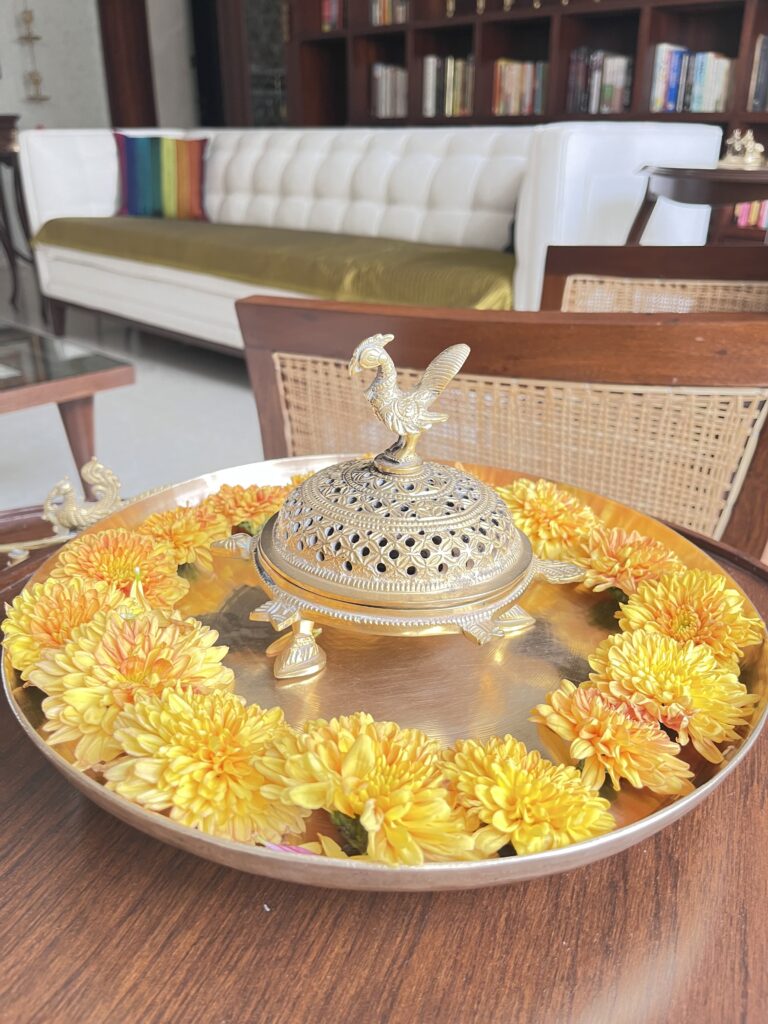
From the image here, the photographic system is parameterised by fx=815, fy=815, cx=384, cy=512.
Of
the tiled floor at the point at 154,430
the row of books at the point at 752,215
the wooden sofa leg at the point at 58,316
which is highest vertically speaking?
the row of books at the point at 752,215

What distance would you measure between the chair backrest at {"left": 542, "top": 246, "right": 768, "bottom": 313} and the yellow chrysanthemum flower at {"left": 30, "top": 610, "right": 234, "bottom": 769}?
3.61 feet

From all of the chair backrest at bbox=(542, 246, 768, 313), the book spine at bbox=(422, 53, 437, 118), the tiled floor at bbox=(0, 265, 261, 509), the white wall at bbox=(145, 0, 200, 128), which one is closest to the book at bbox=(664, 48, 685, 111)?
the book spine at bbox=(422, 53, 437, 118)

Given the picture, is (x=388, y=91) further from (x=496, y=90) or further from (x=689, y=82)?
(x=689, y=82)

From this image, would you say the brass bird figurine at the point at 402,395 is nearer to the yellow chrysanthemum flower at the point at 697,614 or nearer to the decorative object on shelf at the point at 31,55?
the yellow chrysanthemum flower at the point at 697,614

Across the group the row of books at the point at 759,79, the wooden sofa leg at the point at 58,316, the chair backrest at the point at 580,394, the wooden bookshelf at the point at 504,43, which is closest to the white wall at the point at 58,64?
the wooden bookshelf at the point at 504,43

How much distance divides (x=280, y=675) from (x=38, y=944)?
0.18 m

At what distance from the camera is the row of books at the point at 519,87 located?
12.4ft

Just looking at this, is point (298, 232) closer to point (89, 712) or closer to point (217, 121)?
point (89, 712)

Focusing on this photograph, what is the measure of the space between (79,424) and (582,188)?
1.53m

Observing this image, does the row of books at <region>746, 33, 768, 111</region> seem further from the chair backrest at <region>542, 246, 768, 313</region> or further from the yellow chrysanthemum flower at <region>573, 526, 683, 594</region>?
the yellow chrysanthemum flower at <region>573, 526, 683, 594</region>

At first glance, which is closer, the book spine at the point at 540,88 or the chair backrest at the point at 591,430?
the chair backrest at the point at 591,430

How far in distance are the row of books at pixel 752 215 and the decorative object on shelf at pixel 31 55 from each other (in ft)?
15.3

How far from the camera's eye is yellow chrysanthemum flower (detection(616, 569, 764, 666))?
497 millimetres

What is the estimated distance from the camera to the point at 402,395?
0.52 m
